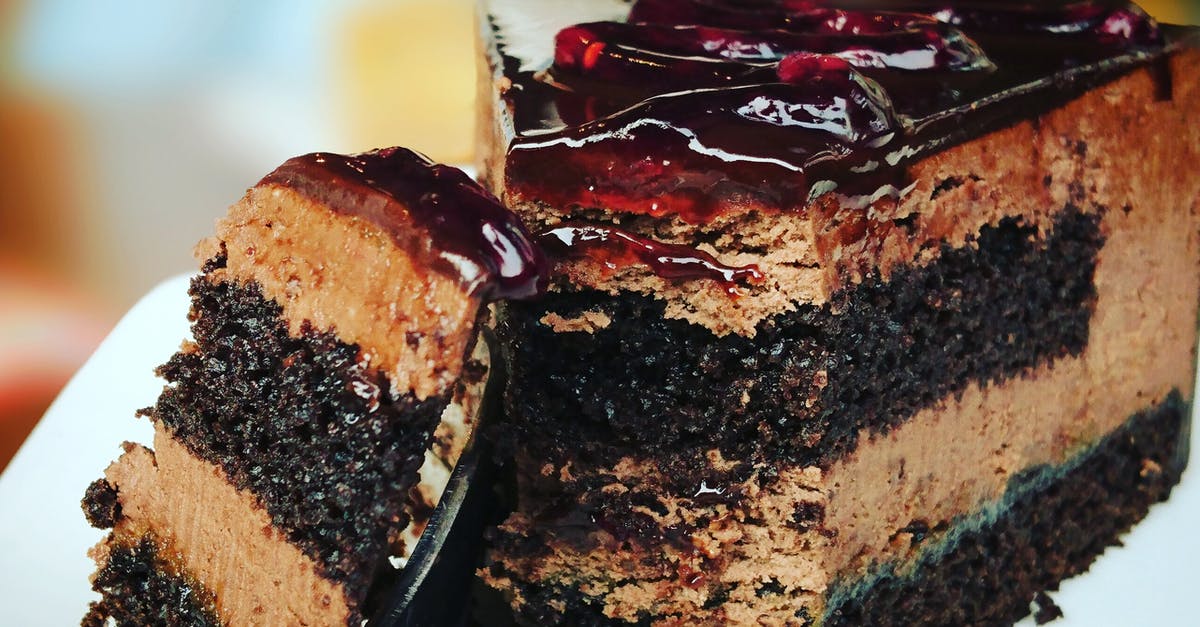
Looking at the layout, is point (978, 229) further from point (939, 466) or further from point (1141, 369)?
point (1141, 369)

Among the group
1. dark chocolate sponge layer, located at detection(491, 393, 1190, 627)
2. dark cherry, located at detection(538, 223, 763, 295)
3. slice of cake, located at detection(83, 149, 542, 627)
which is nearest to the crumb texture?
slice of cake, located at detection(83, 149, 542, 627)

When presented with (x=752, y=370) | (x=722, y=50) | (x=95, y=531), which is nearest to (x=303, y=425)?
(x=752, y=370)

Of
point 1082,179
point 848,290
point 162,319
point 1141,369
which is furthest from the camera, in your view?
point 162,319

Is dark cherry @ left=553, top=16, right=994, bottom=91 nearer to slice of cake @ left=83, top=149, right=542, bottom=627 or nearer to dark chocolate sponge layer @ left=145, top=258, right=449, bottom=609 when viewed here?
slice of cake @ left=83, top=149, right=542, bottom=627

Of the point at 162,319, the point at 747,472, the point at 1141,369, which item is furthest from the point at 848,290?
the point at 162,319

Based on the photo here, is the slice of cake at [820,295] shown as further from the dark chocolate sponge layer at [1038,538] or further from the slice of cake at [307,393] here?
the slice of cake at [307,393]
